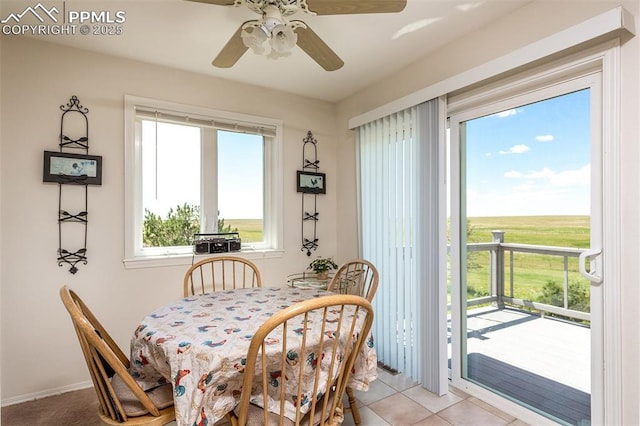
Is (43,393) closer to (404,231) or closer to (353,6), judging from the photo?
(404,231)

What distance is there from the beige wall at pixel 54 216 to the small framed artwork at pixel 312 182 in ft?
3.70

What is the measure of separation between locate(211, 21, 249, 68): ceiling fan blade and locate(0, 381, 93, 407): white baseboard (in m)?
2.43

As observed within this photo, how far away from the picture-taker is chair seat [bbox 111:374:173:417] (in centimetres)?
130

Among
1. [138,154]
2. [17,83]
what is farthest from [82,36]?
[138,154]

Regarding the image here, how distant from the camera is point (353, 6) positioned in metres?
1.45

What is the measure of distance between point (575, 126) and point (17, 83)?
3474 mm

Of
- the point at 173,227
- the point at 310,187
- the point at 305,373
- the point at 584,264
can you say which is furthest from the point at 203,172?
the point at 584,264

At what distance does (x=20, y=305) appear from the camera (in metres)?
2.15

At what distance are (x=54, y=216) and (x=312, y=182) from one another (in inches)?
82.6

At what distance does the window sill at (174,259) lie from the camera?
250 centimetres

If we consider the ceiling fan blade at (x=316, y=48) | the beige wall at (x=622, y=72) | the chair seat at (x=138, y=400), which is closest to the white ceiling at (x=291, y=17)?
the beige wall at (x=622, y=72)

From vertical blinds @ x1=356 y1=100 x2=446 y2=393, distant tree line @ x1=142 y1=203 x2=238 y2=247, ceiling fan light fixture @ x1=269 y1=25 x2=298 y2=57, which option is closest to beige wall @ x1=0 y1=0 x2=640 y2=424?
distant tree line @ x1=142 y1=203 x2=238 y2=247

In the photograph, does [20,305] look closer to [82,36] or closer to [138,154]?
[138,154]

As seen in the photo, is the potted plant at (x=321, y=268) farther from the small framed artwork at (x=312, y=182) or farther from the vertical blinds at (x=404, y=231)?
the small framed artwork at (x=312, y=182)
